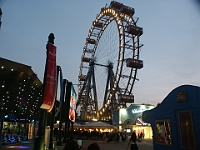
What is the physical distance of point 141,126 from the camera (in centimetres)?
3200

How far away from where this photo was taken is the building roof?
17983 millimetres

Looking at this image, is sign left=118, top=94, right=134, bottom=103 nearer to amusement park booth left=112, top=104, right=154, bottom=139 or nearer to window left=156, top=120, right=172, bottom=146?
amusement park booth left=112, top=104, right=154, bottom=139

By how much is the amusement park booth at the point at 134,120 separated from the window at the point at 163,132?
71.2ft

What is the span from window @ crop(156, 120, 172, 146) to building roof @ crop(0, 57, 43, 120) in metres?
12.3

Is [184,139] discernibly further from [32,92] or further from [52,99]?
[32,92]

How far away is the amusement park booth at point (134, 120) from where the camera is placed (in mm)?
31856

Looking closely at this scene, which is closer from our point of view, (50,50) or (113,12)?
(50,50)

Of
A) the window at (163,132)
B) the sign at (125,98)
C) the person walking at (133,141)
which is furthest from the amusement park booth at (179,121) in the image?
the sign at (125,98)

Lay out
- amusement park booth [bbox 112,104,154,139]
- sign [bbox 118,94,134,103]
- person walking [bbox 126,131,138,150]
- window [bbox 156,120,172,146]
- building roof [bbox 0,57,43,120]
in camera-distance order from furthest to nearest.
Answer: sign [bbox 118,94,134,103] → amusement park booth [bbox 112,104,154,139] → building roof [bbox 0,57,43,120] → window [bbox 156,120,172,146] → person walking [bbox 126,131,138,150]

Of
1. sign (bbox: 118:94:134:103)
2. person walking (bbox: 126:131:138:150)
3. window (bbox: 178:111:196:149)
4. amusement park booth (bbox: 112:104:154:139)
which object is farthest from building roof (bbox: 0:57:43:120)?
window (bbox: 178:111:196:149)

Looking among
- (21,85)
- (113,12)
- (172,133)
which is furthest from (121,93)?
(172,133)

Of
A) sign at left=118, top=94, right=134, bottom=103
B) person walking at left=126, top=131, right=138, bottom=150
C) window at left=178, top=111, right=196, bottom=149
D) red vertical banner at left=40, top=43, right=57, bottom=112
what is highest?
sign at left=118, top=94, right=134, bottom=103

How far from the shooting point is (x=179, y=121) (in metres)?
8.66

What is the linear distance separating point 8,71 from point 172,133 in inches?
568
